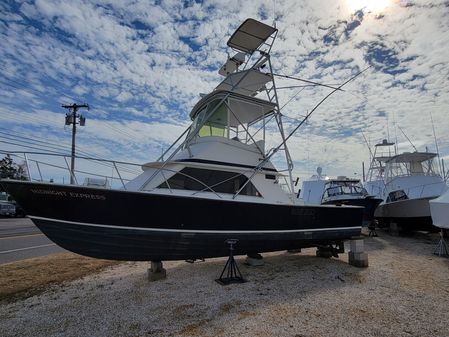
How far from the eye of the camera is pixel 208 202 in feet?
19.5

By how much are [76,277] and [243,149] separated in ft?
16.8

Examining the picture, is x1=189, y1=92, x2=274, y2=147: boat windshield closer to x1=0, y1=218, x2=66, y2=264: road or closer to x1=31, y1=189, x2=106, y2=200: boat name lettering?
x1=31, y1=189, x2=106, y2=200: boat name lettering

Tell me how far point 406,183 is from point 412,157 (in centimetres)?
163

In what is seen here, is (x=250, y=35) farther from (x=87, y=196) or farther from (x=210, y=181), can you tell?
(x=87, y=196)

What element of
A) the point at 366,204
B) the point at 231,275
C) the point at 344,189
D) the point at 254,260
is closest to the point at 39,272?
the point at 231,275

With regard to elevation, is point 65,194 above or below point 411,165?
below

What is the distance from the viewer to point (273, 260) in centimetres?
859

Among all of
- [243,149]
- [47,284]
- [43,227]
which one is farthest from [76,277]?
[243,149]

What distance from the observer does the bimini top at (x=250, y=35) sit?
753cm

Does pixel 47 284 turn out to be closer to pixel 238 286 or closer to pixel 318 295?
pixel 238 286

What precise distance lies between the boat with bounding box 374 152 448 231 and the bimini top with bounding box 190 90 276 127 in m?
9.76

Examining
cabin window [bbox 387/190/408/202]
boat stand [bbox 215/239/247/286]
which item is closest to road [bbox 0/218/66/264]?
boat stand [bbox 215/239/247/286]

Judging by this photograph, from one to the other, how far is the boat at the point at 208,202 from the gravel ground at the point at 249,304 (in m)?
0.78

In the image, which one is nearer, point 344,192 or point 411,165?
point 344,192
